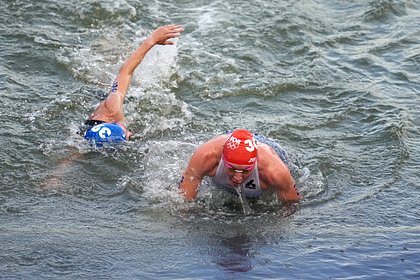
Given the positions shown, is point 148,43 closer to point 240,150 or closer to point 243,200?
point 243,200

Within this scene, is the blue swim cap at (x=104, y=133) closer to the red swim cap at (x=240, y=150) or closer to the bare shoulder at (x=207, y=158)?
the bare shoulder at (x=207, y=158)

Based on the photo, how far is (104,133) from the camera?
11562 millimetres

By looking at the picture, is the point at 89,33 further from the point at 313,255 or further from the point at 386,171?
the point at 313,255

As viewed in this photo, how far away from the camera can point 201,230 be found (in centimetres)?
968

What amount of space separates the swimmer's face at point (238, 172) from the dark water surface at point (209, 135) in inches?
23.5

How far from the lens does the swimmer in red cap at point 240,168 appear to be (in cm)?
948

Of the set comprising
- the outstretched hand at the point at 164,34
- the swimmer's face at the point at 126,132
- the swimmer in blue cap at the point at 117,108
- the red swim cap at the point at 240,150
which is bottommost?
the swimmer's face at the point at 126,132

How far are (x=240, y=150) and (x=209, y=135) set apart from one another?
3.26 meters

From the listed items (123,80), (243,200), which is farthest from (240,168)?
(123,80)

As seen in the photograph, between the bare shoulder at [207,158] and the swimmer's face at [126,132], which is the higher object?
the bare shoulder at [207,158]

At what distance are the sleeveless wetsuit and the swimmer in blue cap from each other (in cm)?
204

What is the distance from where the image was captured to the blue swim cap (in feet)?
37.9

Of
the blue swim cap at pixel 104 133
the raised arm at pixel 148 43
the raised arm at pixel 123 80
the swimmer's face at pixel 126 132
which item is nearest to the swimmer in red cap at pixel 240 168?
the blue swim cap at pixel 104 133

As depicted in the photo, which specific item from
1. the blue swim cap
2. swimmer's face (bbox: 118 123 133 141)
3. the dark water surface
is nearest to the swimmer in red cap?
the dark water surface
